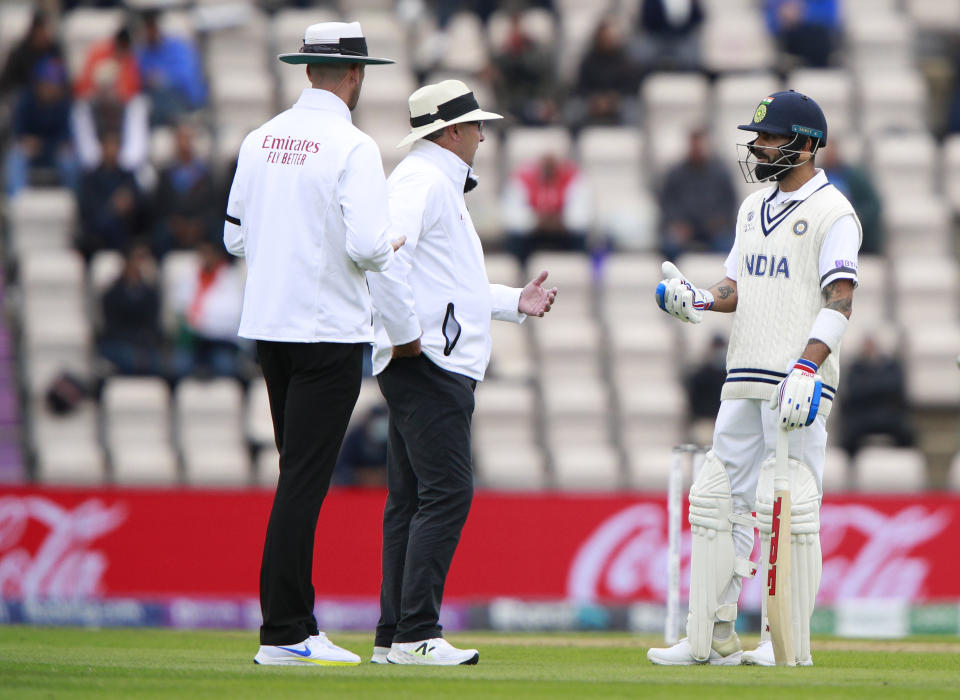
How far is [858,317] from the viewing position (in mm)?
13469

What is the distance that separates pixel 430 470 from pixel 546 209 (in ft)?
25.4

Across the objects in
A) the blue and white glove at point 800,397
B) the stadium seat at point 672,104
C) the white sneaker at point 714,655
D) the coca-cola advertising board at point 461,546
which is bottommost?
the coca-cola advertising board at point 461,546

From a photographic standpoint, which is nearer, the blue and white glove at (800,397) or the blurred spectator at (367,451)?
the blue and white glove at (800,397)

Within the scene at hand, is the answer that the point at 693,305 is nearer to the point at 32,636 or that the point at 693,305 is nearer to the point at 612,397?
the point at 32,636

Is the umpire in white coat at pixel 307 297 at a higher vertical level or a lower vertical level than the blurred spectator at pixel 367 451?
higher

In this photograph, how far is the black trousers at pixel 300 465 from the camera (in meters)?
5.82

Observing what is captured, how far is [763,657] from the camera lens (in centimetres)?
624

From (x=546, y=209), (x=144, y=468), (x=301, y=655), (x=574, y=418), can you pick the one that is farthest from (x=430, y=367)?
(x=546, y=209)

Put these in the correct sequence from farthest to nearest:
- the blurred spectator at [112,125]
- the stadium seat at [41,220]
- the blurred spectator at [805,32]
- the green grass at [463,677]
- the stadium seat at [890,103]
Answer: the blurred spectator at [805,32] → the stadium seat at [890,103] → the blurred spectator at [112,125] → the stadium seat at [41,220] → the green grass at [463,677]

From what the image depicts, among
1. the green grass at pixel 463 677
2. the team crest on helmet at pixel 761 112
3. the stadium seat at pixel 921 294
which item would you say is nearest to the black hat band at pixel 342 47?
the team crest on helmet at pixel 761 112

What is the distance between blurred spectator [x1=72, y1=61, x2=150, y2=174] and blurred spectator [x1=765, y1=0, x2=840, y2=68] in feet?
20.0

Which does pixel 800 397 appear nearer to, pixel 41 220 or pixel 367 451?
pixel 367 451

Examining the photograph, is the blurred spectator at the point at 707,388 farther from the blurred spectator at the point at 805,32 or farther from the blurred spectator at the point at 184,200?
the blurred spectator at the point at 184,200

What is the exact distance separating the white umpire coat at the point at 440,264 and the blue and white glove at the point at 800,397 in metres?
1.19
